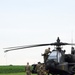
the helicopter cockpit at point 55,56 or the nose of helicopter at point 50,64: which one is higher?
the helicopter cockpit at point 55,56

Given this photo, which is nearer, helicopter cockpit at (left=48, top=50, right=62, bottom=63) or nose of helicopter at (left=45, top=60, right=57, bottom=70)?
nose of helicopter at (left=45, top=60, right=57, bottom=70)

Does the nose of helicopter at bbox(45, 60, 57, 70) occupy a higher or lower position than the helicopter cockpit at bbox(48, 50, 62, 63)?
lower

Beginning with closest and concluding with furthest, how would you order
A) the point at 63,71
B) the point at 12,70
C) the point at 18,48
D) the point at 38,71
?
1. the point at 18,48
2. the point at 63,71
3. the point at 38,71
4. the point at 12,70

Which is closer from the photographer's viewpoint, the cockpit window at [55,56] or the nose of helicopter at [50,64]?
the nose of helicopter at [50,64]

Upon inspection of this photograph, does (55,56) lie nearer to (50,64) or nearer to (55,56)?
(55,56)

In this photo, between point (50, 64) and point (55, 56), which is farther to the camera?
point (55, 56)

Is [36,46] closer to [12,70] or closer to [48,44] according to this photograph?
[48,44]

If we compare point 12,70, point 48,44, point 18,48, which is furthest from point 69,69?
point 12,70

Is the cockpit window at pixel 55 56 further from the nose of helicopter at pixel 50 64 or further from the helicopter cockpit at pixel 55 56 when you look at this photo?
the nose of helicopter at pixel 50 64

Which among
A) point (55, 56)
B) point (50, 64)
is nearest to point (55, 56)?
point (55, 56)

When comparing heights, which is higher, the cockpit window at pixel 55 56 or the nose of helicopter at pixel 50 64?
the cockpit window at pixel 55 56

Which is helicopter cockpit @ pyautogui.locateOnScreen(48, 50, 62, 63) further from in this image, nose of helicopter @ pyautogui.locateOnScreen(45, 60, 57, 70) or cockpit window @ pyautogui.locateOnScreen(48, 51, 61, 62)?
nose of helicopter @ pyautogui.locateOnScreen(45, 60, 57, 70)

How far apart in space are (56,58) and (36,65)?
4056 millimetres

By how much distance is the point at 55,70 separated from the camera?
95.9 feet
